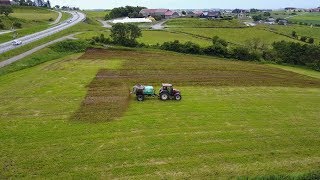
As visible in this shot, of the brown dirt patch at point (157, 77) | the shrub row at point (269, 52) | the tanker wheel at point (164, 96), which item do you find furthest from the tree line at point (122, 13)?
the tanker wheel at point (164, 96)

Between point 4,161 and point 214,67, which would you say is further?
point 214,67

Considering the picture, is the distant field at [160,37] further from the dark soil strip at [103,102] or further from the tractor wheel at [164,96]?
the tractor wheel at [164,96]

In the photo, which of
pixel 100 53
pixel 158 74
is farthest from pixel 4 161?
pixel 100 53

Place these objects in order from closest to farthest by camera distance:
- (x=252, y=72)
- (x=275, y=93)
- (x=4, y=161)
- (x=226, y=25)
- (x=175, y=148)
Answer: (x=4, y=161) → (x=175, y=148) → (x=275, y=93) → (x=252, y=72) → (x=226, y=25)

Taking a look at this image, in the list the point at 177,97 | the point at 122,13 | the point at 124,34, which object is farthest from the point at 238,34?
the point at 122,13

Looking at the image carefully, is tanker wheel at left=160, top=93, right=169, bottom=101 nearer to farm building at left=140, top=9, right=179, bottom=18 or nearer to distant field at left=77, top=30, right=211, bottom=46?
distant field at left=77, top=30, right=211, bottom=46

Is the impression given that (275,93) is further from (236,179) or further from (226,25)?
(226,25)

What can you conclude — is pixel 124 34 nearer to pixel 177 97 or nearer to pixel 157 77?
pixel 157 77
